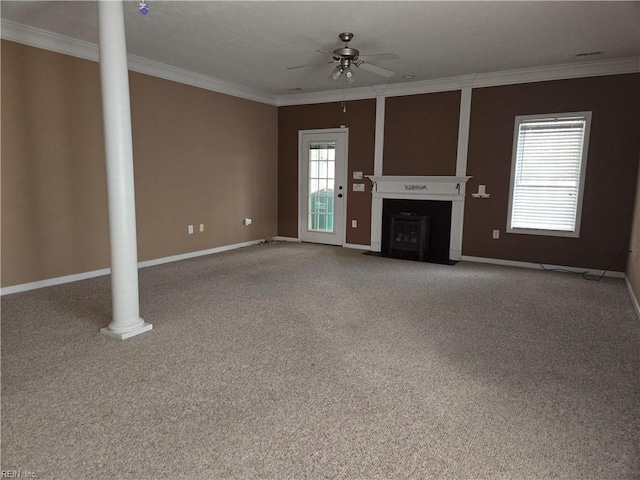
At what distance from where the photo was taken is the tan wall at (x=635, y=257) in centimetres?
397

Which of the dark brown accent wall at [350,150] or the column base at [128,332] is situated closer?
the column base at [128,332]

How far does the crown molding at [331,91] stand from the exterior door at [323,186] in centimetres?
63

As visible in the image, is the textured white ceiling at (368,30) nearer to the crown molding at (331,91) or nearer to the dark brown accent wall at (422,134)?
the crown molding at (331,91)

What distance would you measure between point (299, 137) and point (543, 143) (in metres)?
3.84

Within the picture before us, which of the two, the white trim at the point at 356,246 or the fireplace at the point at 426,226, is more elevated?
the fireplace at the point at 426,226

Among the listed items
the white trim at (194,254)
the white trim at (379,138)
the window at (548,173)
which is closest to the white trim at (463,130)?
the window at (548,173)

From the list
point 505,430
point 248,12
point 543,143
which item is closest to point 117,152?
point 248,12

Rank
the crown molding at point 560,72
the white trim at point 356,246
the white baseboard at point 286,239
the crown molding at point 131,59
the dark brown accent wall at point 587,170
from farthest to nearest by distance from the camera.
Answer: the white baseboard at point 286,239 < the white trim at point 356,246 < the dark brown accent wall at point 587,170 < the crown molding at point 560,72 < the crown molding at point 131,59

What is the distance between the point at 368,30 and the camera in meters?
3.94

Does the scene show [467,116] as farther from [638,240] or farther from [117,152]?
[117,152]

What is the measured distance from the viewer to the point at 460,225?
19.8 ft

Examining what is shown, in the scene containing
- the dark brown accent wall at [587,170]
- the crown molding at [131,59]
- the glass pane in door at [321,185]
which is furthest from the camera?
the glass pane in door at [321,185]

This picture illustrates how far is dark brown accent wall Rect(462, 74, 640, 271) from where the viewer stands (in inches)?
194

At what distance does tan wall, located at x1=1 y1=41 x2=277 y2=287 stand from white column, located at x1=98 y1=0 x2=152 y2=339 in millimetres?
1790
